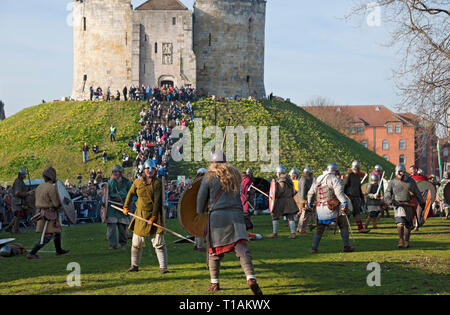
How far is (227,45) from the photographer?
209 ft

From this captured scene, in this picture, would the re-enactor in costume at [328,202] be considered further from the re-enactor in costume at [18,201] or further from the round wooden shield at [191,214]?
the re-enactor in costume at [18,201]

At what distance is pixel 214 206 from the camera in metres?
9.45

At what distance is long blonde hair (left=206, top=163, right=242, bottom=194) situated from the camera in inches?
371

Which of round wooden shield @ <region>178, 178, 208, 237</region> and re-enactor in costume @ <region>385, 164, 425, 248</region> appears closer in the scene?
round wooden shield @ <region>178, 178, 208, 237</region>

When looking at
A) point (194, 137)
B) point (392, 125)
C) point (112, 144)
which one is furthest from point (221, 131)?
point (392, 125)

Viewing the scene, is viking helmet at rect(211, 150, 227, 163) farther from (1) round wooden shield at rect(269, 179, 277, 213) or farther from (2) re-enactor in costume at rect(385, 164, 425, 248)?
(1) round wooden shield at rect(269, 179, 277, 213)

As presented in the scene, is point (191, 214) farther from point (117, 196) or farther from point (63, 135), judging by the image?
point (63, 135)

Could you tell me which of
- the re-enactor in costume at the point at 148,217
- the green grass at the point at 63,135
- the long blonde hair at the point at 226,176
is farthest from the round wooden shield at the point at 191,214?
the green grass at the point at 63,135

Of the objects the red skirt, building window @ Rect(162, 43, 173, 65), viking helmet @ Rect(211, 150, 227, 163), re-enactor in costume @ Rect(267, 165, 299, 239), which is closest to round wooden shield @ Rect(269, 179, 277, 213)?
re-enactor in costume @ Rect(267, 165, 299, 239)

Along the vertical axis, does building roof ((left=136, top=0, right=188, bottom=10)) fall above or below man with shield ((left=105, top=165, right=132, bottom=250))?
above

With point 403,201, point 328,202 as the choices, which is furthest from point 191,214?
point 403,201

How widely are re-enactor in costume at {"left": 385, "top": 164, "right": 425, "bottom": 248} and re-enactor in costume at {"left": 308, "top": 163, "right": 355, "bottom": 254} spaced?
1.60 meters

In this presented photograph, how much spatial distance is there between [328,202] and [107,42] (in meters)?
52.4
